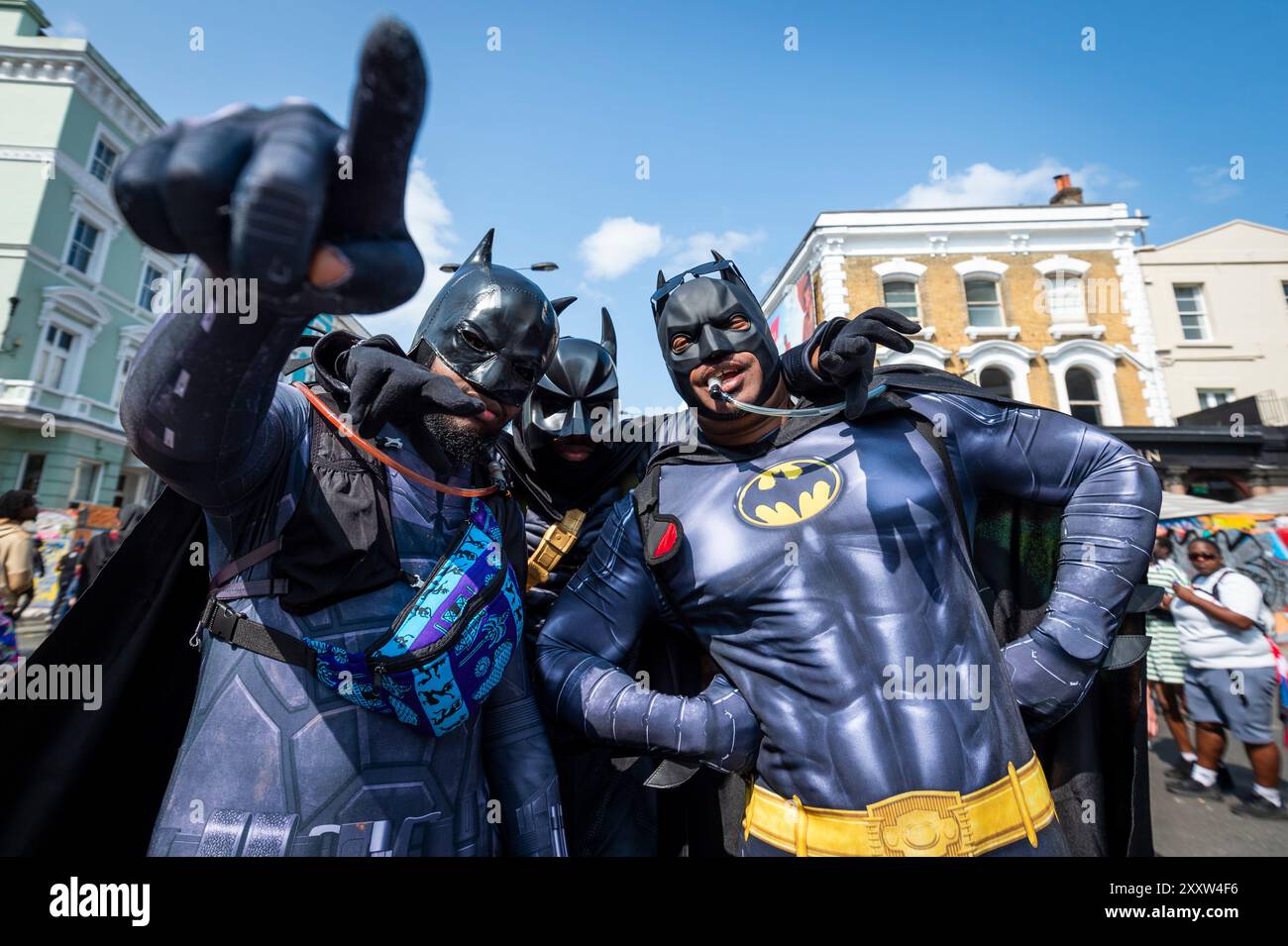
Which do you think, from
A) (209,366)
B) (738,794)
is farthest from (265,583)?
(738,794)

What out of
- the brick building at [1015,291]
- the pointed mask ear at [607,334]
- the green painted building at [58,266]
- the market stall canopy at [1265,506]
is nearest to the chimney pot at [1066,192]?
the brick building at [1015,291]

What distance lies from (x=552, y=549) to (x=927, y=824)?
1666 mm

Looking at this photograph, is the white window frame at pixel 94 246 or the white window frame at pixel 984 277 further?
the white window frame at pixel 94 246

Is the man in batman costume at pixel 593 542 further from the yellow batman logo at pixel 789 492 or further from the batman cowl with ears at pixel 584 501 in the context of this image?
the yellow batman logo at pixel 789 492

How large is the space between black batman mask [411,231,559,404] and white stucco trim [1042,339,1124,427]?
15.9 m

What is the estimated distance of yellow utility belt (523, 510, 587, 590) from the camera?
2.54 metres

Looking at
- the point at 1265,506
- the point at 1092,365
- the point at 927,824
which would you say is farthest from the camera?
the point at 1092,365

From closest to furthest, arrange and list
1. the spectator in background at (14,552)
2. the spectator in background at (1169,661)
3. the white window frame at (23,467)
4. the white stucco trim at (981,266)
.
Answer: the spectator in background at (14,552) < the spectator in background at (1169,661) < the white stucco trim at (981,266) < the white window frame at (23,467)

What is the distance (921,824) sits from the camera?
1595 mm

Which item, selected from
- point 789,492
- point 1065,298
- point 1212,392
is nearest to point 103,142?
point 789,492

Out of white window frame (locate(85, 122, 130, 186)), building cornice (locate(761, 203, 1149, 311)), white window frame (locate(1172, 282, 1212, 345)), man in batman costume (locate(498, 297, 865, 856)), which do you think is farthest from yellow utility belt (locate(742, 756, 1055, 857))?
white window frame (locate(85, 122, 130, 186))

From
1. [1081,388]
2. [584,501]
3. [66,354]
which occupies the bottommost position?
[584,501]

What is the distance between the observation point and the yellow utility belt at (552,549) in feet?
8.35

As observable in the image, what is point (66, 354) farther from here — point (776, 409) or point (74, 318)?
point (776, 409)
